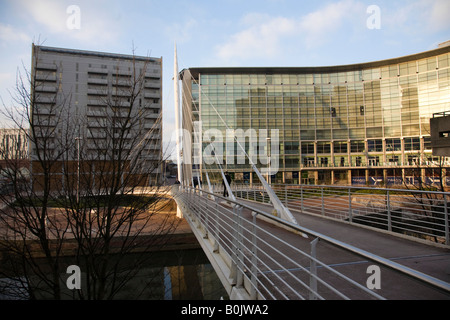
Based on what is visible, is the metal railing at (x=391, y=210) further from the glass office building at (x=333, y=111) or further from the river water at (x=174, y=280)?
the glass office building at (x=333, y=111)

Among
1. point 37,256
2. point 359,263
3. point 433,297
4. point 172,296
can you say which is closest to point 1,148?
point 359,263

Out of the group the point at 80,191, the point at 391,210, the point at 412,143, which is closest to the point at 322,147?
the point at 412,143

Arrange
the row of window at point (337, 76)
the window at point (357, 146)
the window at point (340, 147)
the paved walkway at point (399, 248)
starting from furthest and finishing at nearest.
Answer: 1. the window at point (340, 147)
2. the window at point (357, 146)
3. the row of window at point (337, 76)
4. the paved walkway at point (399, 248)

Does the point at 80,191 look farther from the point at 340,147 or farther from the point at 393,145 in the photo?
the point at 393,145

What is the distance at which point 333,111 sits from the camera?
154ft

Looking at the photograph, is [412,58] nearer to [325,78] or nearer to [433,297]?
[325,78]

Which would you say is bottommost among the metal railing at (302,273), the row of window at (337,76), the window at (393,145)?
the metal railing at (302,273)

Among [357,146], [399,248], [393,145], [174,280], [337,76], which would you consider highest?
[337,76]

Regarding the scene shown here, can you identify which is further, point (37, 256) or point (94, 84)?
point (94, 84)

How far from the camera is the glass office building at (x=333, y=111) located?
144 feet

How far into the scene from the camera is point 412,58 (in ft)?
146

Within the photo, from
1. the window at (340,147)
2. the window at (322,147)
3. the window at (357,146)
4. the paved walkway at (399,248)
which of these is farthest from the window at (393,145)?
the paved walkway at (399,248)

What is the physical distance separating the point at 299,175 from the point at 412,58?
2581cm
